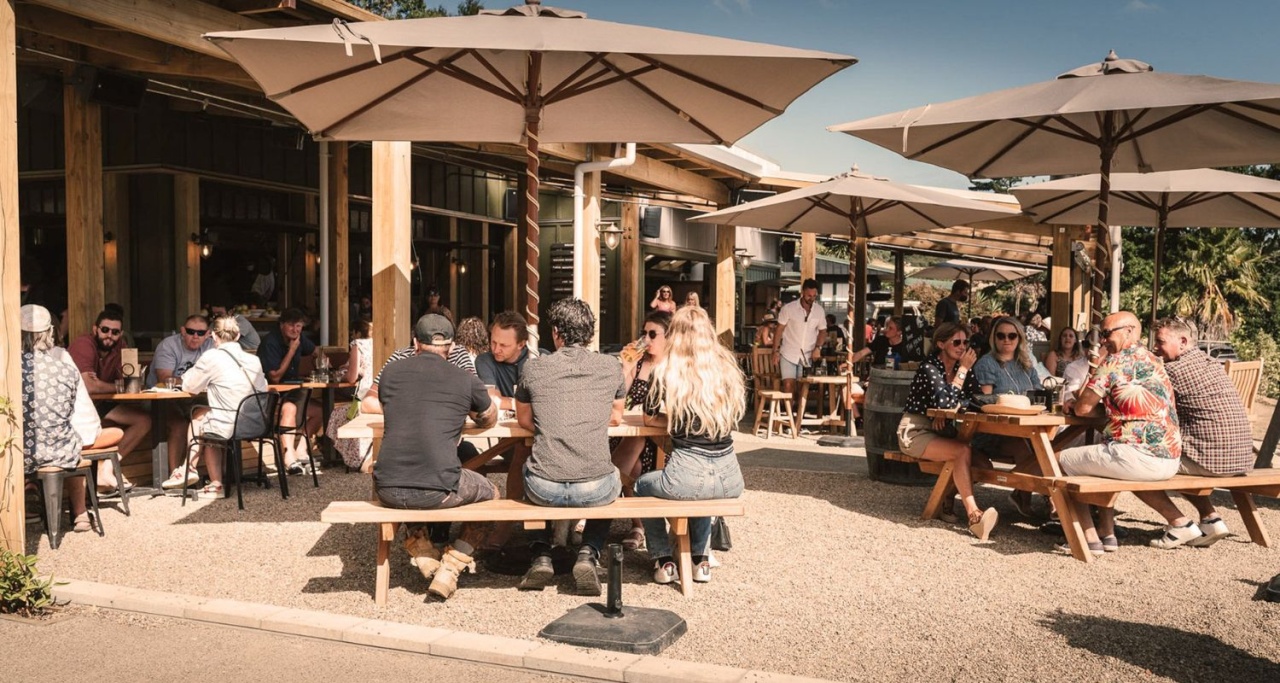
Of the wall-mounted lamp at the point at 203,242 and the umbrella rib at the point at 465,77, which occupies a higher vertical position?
Answer: the umbrella rib at the point at 465,77

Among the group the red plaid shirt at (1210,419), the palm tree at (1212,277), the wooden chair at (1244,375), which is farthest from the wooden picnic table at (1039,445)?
the palm tree at (1212,277)

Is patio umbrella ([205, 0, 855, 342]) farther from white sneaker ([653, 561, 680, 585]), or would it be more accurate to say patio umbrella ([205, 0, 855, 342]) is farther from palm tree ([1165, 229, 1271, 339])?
palm tree ([1165, 229, 1271, 339])

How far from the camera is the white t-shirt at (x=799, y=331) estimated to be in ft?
34.7

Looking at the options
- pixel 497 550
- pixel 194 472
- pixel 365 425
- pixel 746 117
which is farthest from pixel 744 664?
pixel 194 472

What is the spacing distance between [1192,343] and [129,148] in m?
10.7

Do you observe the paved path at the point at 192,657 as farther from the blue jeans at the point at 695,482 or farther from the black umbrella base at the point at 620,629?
the blue jeans at the point at 695,482

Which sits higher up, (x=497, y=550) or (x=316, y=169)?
(x=316, y=169)

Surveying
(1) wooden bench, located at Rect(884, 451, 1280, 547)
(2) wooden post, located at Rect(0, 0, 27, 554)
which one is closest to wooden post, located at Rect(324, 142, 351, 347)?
(2) wooden post, located at Rect(0, 0, 27, 554)

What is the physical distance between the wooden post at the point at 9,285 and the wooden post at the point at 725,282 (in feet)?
32.9

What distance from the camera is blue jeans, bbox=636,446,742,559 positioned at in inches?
183

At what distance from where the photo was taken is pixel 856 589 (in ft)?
15.4

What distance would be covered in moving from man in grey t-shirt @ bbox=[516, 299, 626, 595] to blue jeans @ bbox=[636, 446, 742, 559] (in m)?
0.20

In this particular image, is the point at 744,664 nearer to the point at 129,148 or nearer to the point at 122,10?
the point at 122,10

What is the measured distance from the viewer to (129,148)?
37.5 feet
